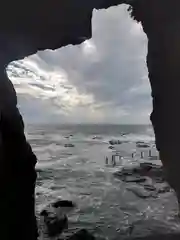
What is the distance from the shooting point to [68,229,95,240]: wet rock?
2.98m

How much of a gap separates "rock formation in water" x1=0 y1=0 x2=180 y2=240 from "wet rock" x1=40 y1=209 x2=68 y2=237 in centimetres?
16

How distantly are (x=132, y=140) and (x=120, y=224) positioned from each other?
732 millimetres

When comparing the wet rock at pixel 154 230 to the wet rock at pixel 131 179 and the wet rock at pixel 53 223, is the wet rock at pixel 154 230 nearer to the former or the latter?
the wet rock at pixel 131 179

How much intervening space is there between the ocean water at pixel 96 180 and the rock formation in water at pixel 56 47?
198 mm

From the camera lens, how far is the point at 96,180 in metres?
3.08

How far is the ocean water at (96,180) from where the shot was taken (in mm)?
2867

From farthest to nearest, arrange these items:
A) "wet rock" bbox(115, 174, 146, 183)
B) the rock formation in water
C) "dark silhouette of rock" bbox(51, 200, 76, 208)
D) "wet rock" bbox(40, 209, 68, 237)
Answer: "dark silhouette of rock" bbox(51, 200, 76, 208) < "wet rock" bbox(40, 209, 68, 237) < "wet rock" bbox(115, 174, 146, 183) < the rock formation in water

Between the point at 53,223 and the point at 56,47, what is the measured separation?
4.95 feet

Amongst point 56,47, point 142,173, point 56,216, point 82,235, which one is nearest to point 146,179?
point 142,173

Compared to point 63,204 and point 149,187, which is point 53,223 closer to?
point 63,204

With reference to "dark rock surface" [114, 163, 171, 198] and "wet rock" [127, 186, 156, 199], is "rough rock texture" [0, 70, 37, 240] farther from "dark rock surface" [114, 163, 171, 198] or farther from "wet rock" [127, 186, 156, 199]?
"wet rock" [127, 186, 156, 199]

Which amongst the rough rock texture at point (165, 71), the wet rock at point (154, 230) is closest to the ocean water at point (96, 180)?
the wet rock at point (154, 230)

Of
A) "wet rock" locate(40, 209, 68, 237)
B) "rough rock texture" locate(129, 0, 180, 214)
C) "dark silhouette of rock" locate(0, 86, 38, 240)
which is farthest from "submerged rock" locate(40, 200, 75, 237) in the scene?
"rough rock texture" locate(129, 0, 180, 214)

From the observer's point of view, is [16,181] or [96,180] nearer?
[16,181]
